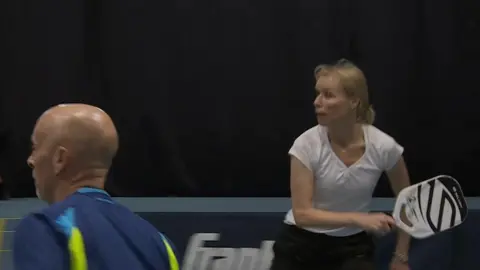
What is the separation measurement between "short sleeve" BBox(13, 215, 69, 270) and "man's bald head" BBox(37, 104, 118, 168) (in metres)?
0.15

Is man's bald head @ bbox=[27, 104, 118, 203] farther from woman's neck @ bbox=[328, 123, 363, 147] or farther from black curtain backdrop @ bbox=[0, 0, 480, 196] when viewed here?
black curtain backdrop @ bbox=[0, 0, 480, 196]

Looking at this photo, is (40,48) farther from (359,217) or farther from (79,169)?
(79,169)

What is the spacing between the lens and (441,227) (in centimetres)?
203

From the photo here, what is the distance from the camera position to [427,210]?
203 centimetres

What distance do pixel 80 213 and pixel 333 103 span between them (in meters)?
1.04

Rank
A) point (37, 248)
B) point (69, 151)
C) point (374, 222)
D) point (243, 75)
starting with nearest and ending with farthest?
point (37, 248) < point (69, 151) < point (374, 222) < point (243, 75)

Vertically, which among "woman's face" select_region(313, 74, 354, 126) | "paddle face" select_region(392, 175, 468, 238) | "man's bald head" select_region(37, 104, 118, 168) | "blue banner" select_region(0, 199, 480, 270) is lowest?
"blue banner" select_region(0, 199, 480, 270)

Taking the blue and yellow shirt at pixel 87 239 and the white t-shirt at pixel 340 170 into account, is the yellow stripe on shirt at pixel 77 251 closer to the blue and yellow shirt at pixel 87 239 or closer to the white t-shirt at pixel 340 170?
the blue and yellow shirt at pixel 87 239

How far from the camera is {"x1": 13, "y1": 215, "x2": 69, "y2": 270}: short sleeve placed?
1044 mm

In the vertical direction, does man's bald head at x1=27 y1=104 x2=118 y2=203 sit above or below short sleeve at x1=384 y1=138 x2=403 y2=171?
above

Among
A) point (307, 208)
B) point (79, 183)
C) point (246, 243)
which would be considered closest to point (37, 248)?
point (79, 183)

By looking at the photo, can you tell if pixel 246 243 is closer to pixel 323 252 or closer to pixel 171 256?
pixel 323 252

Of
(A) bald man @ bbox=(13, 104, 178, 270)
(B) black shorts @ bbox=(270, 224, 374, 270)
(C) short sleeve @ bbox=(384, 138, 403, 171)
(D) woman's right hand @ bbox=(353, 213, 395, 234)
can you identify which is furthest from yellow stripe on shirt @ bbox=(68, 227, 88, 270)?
(C) short sleeve @ bbox=(384, 138, 403, 171)

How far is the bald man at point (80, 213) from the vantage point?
1.07 meters
